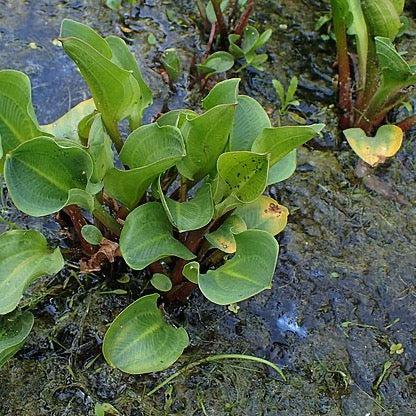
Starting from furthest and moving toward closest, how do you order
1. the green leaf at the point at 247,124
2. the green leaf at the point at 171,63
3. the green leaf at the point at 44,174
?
the green leaf at the point at 171,63 < the green leaf at the point at 247,124 < the green leaf at the point at 44,174

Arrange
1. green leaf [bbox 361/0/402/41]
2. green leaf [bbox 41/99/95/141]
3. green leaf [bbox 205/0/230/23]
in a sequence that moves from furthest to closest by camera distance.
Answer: green leaf [bbox 205/0/230/23] < green leaf [bbox 361/0/402/41] < green leaf [bbox 41/99/95/141]

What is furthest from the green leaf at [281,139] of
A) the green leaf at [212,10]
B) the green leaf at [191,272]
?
the green leaf at [212,10]

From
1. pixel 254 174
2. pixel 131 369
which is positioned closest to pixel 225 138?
pixel 254 174

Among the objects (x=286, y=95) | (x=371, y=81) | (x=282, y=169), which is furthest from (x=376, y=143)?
(x=282, y=169)

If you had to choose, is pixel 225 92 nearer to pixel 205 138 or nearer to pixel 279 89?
pixel 205 138

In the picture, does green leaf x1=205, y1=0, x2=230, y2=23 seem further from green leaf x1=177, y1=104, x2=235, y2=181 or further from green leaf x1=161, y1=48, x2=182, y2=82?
green leaf x1=177, y1=104, x2=235, y2=181

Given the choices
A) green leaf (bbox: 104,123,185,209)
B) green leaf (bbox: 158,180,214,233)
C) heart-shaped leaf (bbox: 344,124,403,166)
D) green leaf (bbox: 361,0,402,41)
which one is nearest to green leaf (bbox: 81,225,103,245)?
green leaf (bbox: 104,123,185,209)

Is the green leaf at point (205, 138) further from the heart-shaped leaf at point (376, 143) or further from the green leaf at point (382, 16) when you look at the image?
the green leaf at point (382, 16)
